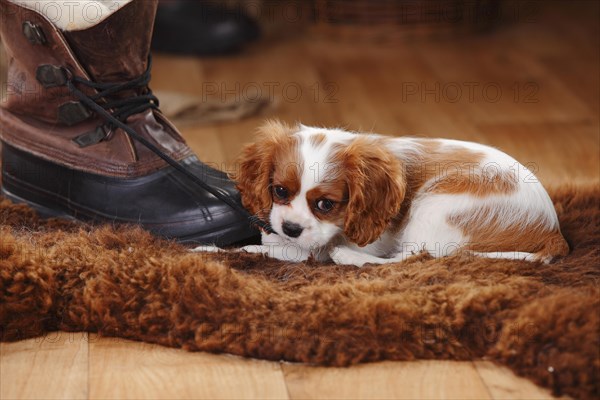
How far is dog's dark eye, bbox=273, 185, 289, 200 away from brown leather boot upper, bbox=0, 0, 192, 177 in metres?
0.40

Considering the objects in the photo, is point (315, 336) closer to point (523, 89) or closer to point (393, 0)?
point (523, 89)

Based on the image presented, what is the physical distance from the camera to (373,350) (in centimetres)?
187

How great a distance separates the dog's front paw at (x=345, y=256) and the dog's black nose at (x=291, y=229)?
153mm

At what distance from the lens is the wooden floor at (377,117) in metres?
1.83

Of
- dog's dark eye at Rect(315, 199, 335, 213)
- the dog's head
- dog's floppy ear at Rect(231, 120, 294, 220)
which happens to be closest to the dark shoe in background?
dog's floppy ear at Rect(231, 120, 294, 220)

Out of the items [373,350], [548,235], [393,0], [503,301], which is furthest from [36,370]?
[393,0]

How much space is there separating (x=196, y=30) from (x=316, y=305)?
2.83 m

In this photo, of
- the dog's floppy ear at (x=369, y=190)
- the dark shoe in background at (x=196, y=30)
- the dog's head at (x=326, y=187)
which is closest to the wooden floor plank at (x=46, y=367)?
the dog's head at (x=326, y=187)

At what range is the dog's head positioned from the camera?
2111mm

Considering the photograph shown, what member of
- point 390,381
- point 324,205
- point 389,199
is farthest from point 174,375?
point 389,199

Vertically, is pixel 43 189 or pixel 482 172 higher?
pixel 482 172

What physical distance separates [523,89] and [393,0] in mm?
890

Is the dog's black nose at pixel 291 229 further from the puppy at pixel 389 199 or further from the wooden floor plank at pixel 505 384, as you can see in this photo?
the wooden floor plank at pixel 505 384

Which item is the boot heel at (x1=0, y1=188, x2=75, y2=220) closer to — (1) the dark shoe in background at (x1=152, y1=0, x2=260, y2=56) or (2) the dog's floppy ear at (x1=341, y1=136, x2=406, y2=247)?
(2) the dog's floppy ear at (x1=341, y1=136, x2=406, y2=247)
